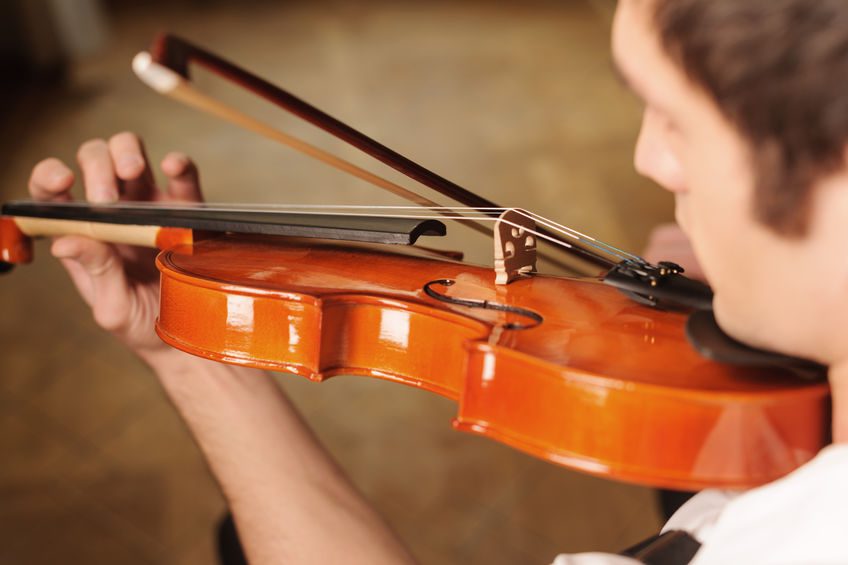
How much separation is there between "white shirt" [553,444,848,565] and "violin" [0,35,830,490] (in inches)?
1.5

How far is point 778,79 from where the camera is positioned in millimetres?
527

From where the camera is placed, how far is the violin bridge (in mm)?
943

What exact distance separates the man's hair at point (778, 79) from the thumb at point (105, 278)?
902mm

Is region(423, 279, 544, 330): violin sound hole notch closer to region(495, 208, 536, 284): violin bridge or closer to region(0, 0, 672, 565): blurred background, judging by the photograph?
region(495, 208, 536, 284): violin bridge

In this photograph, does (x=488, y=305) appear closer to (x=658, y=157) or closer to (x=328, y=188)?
(x=658, y=157)

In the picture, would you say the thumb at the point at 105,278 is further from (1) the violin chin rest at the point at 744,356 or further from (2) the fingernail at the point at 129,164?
(1) the violin chin rest at the point at 744,356

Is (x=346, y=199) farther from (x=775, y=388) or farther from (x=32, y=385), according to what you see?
(x=775, y=388)

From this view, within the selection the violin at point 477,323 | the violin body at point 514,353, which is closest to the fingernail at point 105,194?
the violin at point 477,323

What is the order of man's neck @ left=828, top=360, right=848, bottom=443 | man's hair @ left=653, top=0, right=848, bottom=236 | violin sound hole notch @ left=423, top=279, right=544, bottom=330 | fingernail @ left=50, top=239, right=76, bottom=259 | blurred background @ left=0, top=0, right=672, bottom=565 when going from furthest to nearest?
blurred background @ left=0, top=0, right=672, bottom=565, fingernail @ left=50, top=239, right=76, bottom=259, violin sound hole notch @ left=423, top=279, right=544, bottom=330, man's neck @ left=828, top=360, right=848, bottom=443, man's hair @ left=653, top=0, right=848, bottom=236

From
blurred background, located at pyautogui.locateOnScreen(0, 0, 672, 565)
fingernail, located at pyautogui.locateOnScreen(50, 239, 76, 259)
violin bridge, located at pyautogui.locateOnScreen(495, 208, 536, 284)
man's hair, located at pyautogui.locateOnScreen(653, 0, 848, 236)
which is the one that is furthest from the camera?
blurred background, located at pyautogui.locateOnScreen(0, 0, 672, 565)

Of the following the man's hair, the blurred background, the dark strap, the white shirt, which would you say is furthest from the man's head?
the blurred background

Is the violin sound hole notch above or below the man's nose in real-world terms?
below

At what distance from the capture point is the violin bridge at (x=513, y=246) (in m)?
0.94

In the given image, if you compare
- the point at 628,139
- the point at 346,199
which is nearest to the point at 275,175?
the point at 346,199
